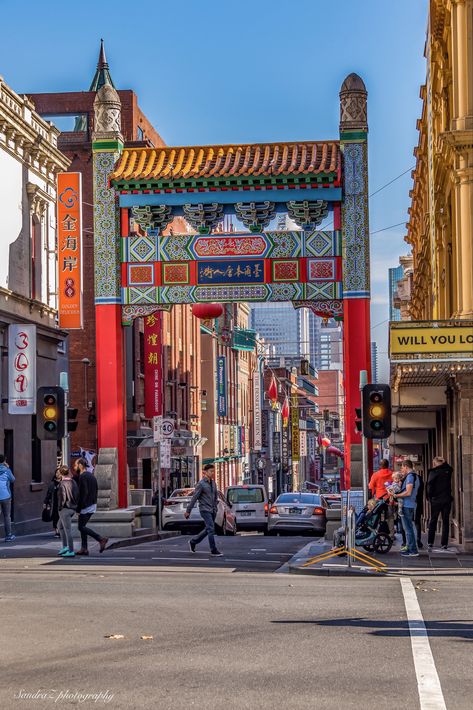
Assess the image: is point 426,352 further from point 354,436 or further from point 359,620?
point 359,620

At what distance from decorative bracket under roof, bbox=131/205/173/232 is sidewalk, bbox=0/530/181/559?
735cm

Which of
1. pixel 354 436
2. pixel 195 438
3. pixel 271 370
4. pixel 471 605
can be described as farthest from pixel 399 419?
pixel 271 370

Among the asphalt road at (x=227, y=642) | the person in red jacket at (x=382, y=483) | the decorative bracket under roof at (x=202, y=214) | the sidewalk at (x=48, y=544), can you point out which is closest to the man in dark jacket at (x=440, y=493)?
the person in red jacket at (x=382, y=483)

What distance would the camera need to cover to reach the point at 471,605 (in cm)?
1410

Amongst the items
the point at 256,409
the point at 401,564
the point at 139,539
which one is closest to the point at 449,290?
the point at 139,539

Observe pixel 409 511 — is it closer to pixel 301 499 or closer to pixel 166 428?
pixel 301 499

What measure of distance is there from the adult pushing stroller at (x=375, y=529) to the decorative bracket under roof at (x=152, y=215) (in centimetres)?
1058

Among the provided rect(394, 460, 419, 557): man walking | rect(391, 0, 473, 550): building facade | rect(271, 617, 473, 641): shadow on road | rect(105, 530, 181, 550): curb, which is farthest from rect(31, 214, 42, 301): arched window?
rect(271, 617, 473, 641): shadow on road

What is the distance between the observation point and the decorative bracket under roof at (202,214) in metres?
29.4

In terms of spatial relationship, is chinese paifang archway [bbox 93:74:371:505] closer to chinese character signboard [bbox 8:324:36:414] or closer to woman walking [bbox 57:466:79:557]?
chinese character signboard [bbox 8:324:36:414]

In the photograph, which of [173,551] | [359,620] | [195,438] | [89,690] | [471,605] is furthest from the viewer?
[195,438]

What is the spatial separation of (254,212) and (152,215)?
2.48m

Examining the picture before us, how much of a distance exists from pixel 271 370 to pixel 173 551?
84.2 metres

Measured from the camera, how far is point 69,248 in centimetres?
3225
